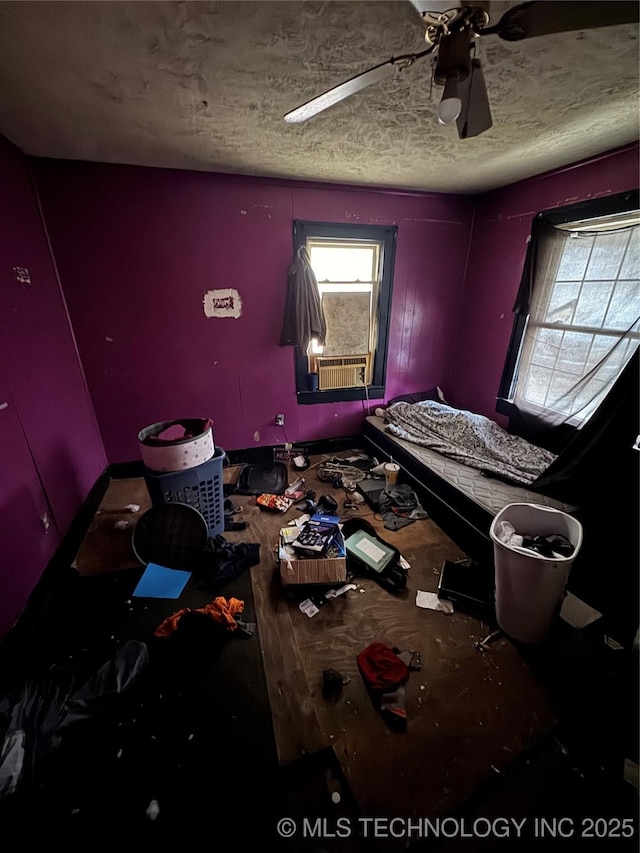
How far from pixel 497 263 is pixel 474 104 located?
214 centimetres

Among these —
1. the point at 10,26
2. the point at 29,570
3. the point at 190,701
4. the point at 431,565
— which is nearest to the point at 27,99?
the point at 10,26

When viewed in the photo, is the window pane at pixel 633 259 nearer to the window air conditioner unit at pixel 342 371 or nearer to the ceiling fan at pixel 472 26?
the ceiling fan at pixel 472 26

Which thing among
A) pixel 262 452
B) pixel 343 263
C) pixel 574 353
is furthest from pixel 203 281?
pixel 574 353

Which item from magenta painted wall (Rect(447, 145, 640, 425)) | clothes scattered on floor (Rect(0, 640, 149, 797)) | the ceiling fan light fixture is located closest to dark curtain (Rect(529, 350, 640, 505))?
magenta painted wall (Rect(447, 145, 640, 425))

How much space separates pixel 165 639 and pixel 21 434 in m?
1.31

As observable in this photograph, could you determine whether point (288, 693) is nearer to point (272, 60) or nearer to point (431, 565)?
point (431, 565)

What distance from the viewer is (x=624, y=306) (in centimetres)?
210

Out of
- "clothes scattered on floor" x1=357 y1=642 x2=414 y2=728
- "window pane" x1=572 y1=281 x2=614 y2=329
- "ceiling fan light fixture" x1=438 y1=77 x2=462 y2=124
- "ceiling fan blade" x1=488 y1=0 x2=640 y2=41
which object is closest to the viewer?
"ceiling fan blade" x1=488 y1=0 x2=640 y2=41

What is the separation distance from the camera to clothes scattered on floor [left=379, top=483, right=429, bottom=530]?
2.40 meters

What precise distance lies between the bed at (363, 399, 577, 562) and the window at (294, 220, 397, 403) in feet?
2.83

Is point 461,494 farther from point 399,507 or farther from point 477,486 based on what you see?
point 399,507

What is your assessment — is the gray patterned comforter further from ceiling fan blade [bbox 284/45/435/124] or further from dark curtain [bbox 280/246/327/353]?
ceiling fan blade [bbox 284/45/435/124]

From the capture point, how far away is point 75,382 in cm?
249

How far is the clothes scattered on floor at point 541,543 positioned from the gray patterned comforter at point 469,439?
70cm
